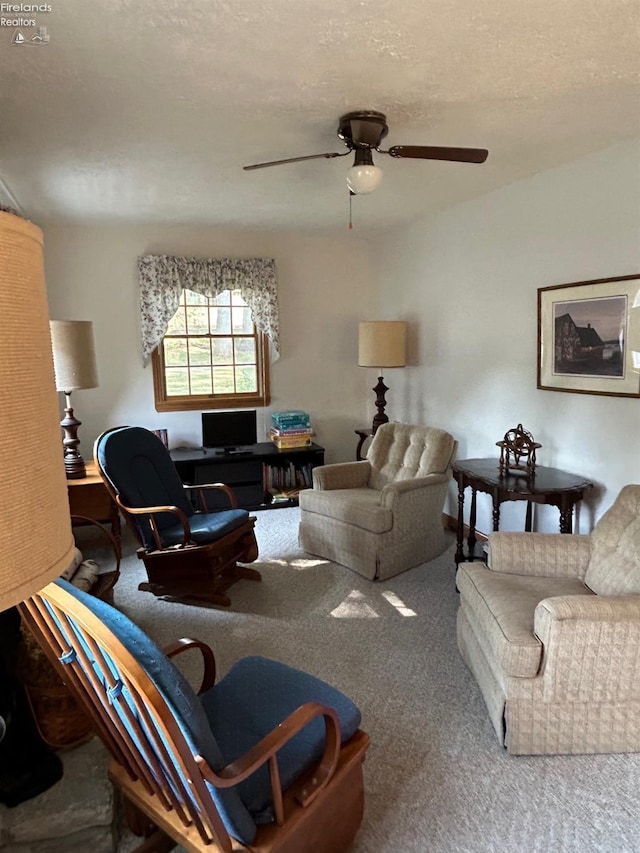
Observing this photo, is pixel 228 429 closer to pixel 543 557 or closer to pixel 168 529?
pixel 168 529

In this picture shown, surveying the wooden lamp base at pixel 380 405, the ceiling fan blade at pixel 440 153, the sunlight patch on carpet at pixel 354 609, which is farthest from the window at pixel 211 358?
the ceiling fan blade at pixel 440 153

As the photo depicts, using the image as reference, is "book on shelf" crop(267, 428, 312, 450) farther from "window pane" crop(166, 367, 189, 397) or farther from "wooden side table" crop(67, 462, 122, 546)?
"wooden side table" crop(67, 462, 122, 546)

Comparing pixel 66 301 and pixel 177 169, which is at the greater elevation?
pixel 177 169

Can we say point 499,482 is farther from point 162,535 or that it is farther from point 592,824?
point 162,535

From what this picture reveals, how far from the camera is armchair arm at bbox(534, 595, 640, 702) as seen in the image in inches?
79.1

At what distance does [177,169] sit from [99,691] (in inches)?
115

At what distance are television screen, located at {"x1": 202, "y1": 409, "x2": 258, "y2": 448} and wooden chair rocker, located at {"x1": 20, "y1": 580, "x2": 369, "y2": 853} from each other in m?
3.54

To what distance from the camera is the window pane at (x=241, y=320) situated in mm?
5492

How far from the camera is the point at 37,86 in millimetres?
2174

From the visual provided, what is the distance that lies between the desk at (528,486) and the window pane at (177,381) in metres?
2.84

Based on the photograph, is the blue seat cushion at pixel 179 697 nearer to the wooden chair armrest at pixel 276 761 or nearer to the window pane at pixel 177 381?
the wooden chair armrest at pixel 276 761

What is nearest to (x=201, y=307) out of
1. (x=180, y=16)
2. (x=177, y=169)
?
(x=177, y=169)

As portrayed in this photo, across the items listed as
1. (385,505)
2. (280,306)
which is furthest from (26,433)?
(280,306)

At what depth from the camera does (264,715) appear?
1.74 meters
